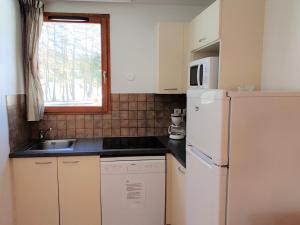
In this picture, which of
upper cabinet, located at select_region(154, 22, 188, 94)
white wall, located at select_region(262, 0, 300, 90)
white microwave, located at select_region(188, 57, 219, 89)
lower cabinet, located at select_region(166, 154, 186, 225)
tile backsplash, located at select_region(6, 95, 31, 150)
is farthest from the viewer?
upper cabinet, located at select_region(154, 22, 188, 94)

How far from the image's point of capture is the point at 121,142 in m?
2.78

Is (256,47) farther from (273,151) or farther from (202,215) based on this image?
(202,215)

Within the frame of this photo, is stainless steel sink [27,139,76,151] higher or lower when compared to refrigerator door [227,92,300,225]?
lower

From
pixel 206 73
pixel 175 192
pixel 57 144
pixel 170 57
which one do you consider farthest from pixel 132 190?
pixel 170 57

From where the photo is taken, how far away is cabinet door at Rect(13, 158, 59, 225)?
2.26m

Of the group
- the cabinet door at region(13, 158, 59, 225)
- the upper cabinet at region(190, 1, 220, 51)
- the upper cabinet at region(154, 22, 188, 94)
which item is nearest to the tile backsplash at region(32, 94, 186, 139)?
the upper cabinet at region(154, 22, 188, 94)

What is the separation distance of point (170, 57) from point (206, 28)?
0.63m

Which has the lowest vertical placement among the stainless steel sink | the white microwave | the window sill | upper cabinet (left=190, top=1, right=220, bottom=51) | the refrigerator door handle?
the stainless steel sink

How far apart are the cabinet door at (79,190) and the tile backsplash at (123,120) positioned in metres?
0.59

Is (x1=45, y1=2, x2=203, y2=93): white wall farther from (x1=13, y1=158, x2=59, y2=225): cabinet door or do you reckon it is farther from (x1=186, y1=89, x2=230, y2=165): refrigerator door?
(x1=186, y1=89, x2=230, y2=165): refrigerator door

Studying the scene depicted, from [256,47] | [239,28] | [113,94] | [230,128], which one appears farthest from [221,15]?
[113,94]

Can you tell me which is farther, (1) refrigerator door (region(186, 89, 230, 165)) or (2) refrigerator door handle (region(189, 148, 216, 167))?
(2) refrigerator door handle (region(189, 148, 216, 167))

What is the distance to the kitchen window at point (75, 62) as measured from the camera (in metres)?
2.69

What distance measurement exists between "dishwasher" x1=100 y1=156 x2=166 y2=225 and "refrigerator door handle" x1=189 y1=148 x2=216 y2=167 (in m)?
0.82
